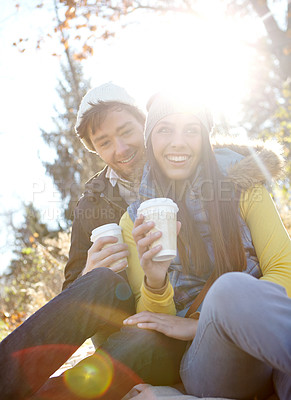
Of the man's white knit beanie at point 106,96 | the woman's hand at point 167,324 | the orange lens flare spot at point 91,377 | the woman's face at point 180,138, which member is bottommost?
the orange lens flare spot at point 91,377

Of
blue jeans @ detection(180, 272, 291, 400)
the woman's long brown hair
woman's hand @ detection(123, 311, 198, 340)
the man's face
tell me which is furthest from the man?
blue jeans @ detection(180, 272, 291, 400)

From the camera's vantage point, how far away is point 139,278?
252cm

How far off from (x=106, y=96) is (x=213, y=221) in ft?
5.14

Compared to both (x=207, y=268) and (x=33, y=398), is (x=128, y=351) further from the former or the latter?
(x=207, y=268)

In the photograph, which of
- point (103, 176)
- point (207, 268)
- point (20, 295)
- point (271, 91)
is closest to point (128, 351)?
point (207, 268)

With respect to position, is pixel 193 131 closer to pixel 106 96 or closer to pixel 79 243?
pixel 106 96

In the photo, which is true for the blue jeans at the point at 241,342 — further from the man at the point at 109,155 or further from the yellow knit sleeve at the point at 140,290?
the man at the point at 109,155

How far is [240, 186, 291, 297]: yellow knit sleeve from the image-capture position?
6.95 feet

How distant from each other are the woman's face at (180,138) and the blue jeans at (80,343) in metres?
0.80

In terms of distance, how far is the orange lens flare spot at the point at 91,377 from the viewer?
1.87 metres

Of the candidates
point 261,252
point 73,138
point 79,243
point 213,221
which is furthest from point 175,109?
point 73,138

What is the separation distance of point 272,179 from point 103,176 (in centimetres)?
159

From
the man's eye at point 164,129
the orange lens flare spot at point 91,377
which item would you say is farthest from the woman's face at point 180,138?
the orange lens flare spot at point 91,377

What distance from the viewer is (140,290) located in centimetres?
239
